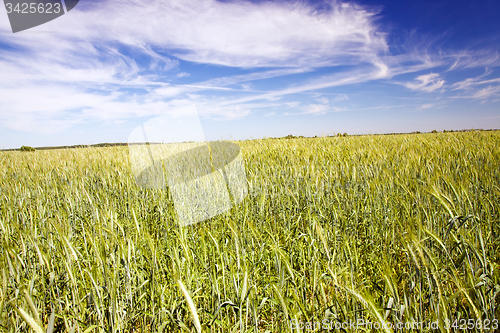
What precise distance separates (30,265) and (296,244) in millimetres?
2040

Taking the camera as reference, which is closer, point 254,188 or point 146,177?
Answer: point 254,188

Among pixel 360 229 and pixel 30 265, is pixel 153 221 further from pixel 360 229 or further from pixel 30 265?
pixel 360 229

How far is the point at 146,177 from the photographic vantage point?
421cm

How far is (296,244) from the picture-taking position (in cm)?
206

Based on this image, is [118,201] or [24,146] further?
[24,146]

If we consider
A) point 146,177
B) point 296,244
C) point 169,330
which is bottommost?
point 169,330

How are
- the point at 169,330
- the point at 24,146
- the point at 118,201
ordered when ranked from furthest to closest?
the point at 24,146, the point at 118,201, the point at 169,330

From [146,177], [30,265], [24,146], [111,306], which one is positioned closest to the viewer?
[111,306]

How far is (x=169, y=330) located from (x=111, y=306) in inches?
17.0

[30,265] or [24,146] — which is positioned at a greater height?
[24,146]

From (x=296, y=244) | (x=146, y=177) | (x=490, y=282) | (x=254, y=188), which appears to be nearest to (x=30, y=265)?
(x=296, y=244)

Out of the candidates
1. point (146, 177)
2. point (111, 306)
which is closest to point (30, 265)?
point (111, 306)

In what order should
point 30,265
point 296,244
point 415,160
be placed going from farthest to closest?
1. point 415,160
2. point 296,244
3. point 30,265

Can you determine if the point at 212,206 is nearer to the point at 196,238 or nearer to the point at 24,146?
the point at 196,238
